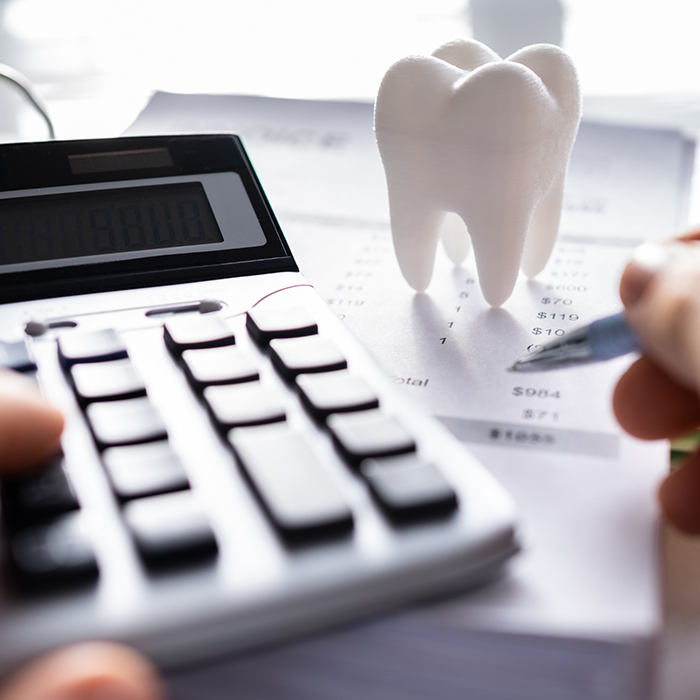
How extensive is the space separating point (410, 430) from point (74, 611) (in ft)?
0.44

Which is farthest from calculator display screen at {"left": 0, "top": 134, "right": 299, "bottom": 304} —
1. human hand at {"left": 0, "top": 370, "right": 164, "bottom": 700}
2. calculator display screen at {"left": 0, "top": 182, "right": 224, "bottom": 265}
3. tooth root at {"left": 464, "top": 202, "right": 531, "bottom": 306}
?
human hand at {"left": 0, "top": 370, "right": 164, "bottom": 700}

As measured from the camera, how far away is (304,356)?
337 millimetres

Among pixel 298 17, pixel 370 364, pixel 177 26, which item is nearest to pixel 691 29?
pixel 298 17

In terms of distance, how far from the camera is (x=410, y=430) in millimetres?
300

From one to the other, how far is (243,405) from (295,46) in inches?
34.8

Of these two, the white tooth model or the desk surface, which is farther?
the desk surface

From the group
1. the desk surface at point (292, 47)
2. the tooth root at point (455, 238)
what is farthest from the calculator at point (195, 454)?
the desk surface at point (292, 47)

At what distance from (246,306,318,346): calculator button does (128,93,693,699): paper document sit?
0.19ft

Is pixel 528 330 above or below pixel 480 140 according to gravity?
below

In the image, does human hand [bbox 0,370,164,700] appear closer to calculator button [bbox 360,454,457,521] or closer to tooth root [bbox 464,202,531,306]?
calculator button [bbox 360,454,457,521]

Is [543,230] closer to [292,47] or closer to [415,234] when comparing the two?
[415,234]

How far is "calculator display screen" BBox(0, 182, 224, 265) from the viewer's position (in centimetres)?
41

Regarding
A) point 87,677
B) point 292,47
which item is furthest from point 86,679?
point 292,47

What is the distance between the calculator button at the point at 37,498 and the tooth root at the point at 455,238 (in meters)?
0.31
